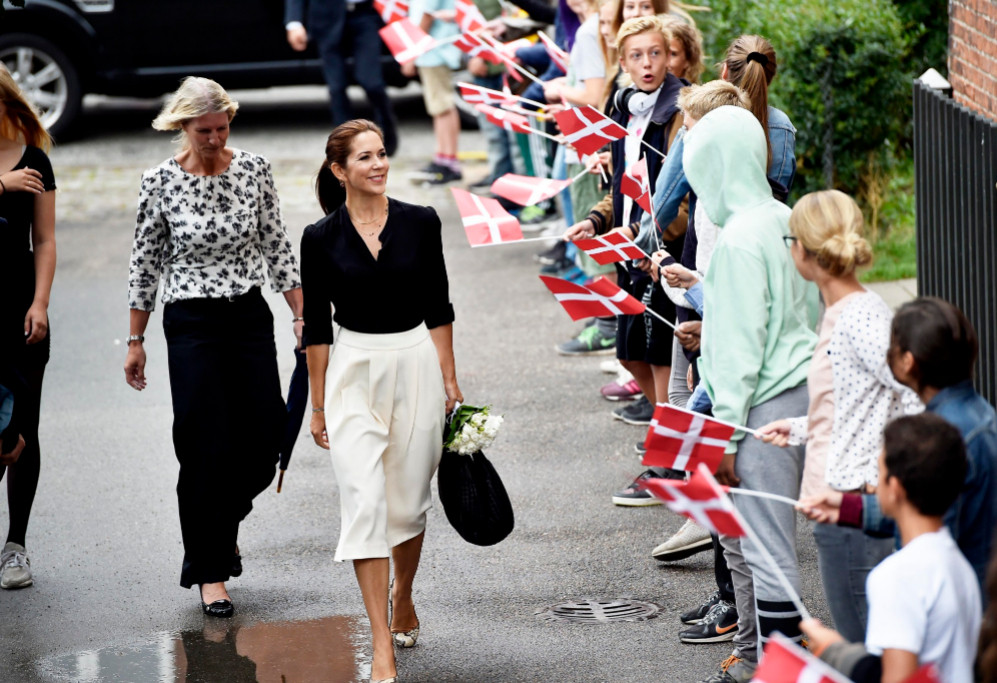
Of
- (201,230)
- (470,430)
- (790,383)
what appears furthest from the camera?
(201,230)

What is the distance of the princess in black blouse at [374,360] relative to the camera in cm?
486

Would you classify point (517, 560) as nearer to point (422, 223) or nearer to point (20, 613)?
point (422, 223)

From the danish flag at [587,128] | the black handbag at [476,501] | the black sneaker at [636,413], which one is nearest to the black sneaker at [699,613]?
the black handbag at [476,501]

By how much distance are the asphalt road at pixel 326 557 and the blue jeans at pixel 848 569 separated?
1.12 meters

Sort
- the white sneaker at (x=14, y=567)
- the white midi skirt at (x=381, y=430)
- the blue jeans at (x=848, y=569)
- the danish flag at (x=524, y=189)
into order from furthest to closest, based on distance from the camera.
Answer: the danish flag at (x=524, y=189)
the white sneaker at (x=14, y=567)
the white midi skirt at (x=381, y=430)
the blue jeans at (x=848, y=569)

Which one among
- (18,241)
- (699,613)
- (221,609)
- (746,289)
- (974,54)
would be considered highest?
(974,54)

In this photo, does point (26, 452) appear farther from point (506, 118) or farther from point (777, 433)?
point (777, 433)

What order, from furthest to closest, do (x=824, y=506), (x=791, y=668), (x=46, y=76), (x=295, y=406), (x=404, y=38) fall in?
(x=46, y=76) < (x=404, y=38) < (x=295, y=406) < (x=824, y=506) < (x=791, y=668)

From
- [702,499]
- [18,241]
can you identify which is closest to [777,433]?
[702,499]

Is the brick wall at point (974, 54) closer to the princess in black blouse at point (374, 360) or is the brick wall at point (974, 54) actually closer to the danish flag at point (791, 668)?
the princess in black blouse at point (374, 360)

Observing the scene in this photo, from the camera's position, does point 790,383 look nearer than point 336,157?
Yes

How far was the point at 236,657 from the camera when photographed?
16.9ft

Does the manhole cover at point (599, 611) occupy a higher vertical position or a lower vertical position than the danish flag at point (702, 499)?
lower

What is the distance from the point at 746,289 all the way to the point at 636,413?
337cm
